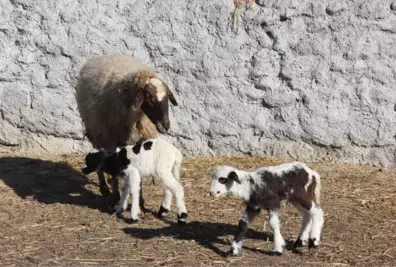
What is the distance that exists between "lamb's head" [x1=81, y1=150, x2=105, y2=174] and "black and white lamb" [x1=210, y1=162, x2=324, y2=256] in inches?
67.2

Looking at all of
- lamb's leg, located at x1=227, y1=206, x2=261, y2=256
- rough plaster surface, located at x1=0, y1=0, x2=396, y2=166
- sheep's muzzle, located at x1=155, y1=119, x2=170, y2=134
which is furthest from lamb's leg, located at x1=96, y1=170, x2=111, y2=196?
lamb's leg, located at x1=227, y1=206, x2=261, y2=256

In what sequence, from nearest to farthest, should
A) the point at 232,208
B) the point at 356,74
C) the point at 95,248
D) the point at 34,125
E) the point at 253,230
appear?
1. the point at 95,248
2. the point at 253,230
3. the point at 232,208
4. the point at 356,74
5. the point at 34,125

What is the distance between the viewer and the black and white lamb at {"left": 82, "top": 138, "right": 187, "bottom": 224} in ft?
21.4

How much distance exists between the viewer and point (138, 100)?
7066 millimetres

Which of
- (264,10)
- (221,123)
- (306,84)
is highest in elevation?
(264,10)

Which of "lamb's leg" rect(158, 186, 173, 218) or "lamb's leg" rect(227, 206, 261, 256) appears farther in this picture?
"lamb's leg" rect(158, 186, 173, 218)

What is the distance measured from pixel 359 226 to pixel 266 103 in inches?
123

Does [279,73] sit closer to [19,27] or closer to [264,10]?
[264,10]

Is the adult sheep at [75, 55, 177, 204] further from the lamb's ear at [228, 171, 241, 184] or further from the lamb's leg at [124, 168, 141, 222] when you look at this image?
the lamb's ear at [228, 171, 241, 184]

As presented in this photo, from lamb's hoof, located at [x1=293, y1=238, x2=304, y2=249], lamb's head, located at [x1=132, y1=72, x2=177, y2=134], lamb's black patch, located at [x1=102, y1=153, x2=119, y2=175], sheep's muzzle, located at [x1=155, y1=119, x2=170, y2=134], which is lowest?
lamb's hoof, located at [x1=293, y1=238, x2=304, y2=249]

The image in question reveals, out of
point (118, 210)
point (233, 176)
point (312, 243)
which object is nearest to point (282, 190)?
point (233, 176)

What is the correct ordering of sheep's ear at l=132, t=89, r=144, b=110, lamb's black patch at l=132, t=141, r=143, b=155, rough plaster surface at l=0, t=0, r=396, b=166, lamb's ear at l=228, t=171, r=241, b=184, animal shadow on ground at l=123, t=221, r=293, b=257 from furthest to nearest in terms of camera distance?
rough plaster surface at l=0, t=0, r=396, b=166, sheep's ear at l=132, t=89, r=144, b=110, lamb's black patch at l=132, t=141, r=143, b=155, animal shadow on ground at l=123, t=221, r=293, b=257, lamb's ear at l=228, t=171, r=241, b=184

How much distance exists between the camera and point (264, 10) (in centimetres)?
936

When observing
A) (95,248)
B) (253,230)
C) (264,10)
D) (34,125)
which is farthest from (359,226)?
(34,125)
